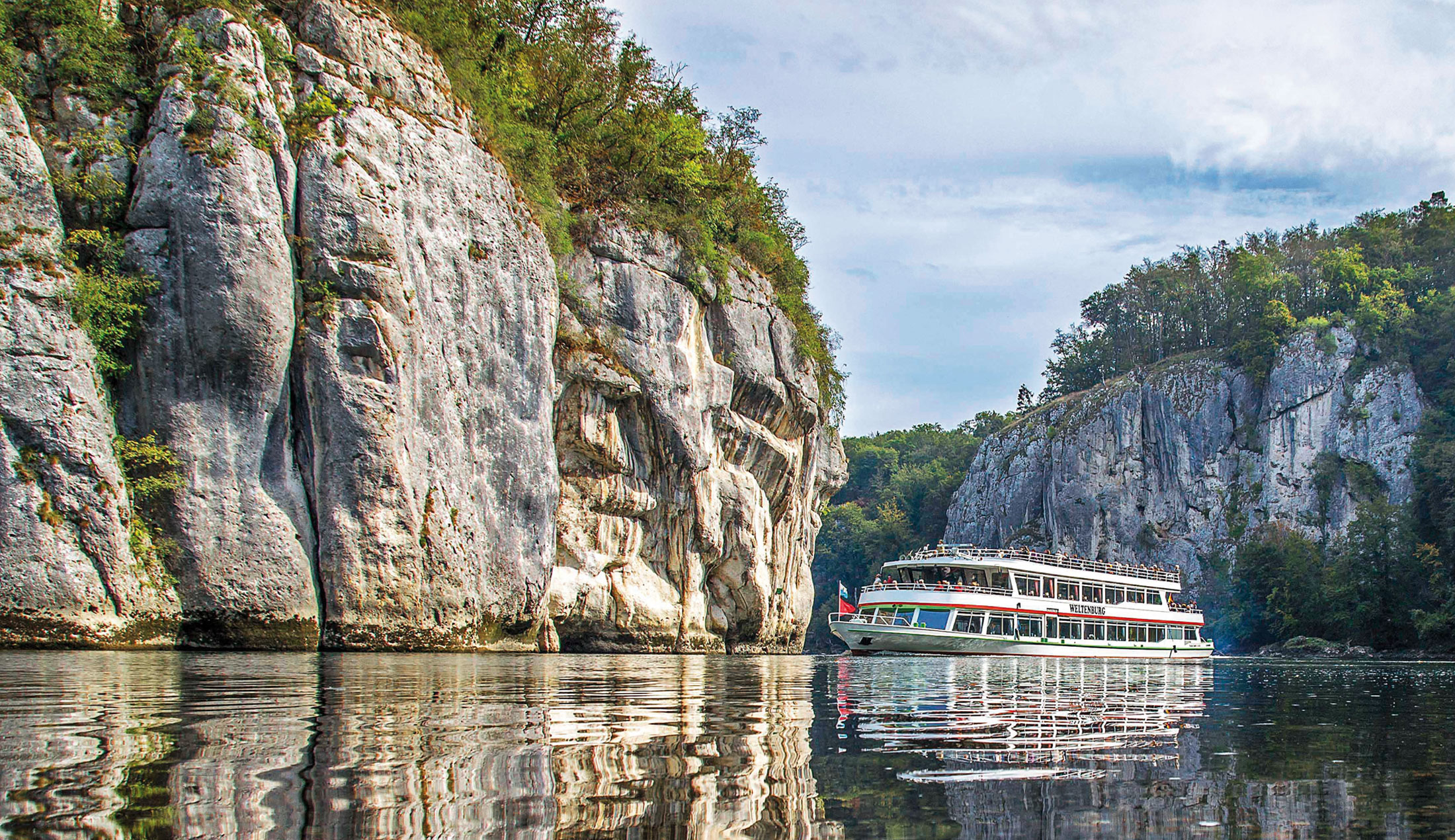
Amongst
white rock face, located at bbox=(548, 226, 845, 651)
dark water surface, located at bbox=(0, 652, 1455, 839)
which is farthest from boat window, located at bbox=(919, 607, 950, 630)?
dark water surface, located at bbox=(0, 652, 1455, 839)

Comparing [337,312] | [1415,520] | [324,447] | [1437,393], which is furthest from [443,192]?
[1437,393]

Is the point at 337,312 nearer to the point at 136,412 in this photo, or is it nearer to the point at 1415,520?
the point at 136,412

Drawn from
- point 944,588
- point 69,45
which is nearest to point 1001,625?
point 944,588

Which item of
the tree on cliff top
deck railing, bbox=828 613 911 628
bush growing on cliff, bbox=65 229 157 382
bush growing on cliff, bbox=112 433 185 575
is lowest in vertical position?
deck railing, bbox=828 613 911 628

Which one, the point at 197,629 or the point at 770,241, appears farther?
the point at 770,241

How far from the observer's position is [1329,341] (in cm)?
7731

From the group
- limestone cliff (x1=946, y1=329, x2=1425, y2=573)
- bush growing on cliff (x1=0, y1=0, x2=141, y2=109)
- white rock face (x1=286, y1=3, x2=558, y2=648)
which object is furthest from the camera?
limestone cliff (x1=946, y1=329, x2=1425, y2=573)

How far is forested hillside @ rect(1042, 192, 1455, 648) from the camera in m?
60.0

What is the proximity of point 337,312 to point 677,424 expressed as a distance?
1312cm

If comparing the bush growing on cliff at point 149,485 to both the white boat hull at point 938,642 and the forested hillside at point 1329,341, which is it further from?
the forested hillside at point 1329,341

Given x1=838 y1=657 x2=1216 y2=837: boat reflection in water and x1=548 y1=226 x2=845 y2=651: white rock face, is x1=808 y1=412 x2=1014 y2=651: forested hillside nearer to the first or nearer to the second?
x1=548 y1=226 x2=845 y2=651: white rock face

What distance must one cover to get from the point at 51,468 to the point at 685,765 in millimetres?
18049

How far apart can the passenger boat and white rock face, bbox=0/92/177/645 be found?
2332 centimetres

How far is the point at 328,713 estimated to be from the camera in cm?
648
